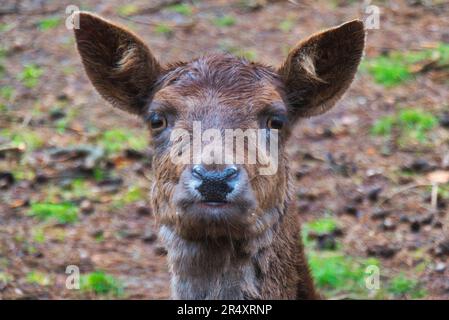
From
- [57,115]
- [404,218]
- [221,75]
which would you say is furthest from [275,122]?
[57,115]

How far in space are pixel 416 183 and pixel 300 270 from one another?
4.58 metres

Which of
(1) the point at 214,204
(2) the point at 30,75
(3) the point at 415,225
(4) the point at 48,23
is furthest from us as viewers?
(4) the point at 48,23

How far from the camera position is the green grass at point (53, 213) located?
36.9 feet

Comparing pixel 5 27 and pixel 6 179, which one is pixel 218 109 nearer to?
pixel 6 179

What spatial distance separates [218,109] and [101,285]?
11.8 feet

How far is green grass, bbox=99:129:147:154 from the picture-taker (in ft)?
41.8

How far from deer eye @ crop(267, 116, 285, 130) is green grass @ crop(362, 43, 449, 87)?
7.30 metres

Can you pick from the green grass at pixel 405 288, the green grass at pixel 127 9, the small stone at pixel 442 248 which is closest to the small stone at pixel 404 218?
the small stone at pixel 442 248

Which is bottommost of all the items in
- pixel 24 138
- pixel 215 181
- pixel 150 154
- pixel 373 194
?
pixel 373 194

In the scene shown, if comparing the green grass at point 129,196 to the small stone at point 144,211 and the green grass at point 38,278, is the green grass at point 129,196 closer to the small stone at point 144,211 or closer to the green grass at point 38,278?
the small stone at point 144,211

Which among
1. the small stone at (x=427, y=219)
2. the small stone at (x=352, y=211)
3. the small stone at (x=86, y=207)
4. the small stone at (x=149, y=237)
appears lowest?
the small stone at (x=149, y=237)

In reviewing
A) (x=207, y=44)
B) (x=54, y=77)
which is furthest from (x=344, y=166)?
(x=54, y=77)

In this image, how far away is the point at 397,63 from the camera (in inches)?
578

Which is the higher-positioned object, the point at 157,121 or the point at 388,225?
the point at 157,121
